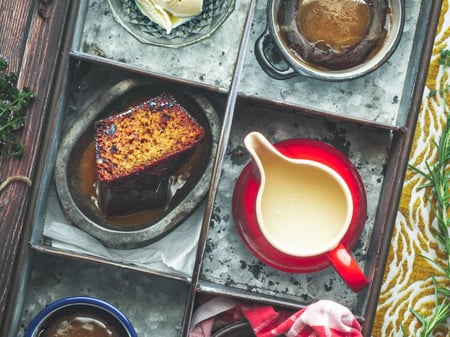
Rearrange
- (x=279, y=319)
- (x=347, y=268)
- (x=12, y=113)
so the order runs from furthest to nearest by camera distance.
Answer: (x=12, y=113) < (x=279, y=319) < (x=347, y=268)

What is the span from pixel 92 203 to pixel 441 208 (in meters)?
0.70

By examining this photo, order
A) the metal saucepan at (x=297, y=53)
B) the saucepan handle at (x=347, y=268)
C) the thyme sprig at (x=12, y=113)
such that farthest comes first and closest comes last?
1. the thyme sprig at (x=12, y=113)
2. the metal saucepan at (x=297, y=53)
3. the saucepan handle at (x=347, y=268)

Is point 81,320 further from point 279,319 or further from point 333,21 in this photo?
point 333,21

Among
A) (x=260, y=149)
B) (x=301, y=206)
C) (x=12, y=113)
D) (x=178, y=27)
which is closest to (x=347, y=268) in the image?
(x=301, y=206)

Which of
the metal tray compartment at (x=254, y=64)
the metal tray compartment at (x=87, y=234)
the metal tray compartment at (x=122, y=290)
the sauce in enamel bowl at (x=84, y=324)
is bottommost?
the sauce in enamel bowl at (x=84, y=324)

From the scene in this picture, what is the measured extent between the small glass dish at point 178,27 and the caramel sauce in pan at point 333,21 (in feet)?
0.45

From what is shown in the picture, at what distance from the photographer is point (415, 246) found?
155 cm

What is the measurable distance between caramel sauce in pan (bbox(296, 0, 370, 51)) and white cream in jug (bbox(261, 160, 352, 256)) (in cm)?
24

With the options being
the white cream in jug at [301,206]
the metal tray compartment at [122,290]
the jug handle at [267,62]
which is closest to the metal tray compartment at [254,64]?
the jug handle at [267,62]

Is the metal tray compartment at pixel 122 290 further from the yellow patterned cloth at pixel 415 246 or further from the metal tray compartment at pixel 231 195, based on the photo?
the yellow patterned cloth at pixel 415 246

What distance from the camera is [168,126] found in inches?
52.5

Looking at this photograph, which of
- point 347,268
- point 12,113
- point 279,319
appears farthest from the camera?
point 12,113

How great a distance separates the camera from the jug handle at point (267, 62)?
53.3 inches

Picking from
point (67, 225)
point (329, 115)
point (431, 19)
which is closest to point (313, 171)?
point (329, 115)
